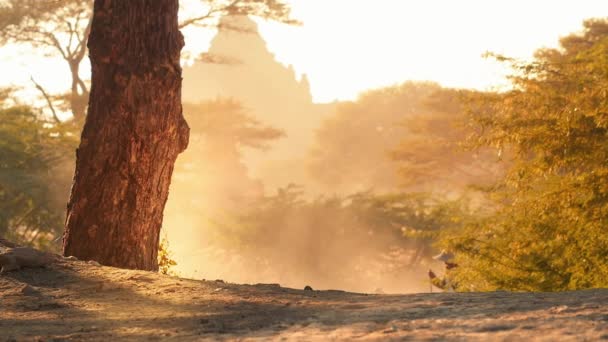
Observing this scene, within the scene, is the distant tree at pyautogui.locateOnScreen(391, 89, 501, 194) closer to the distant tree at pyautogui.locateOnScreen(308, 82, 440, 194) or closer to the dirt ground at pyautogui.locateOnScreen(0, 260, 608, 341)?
the distant tree at pyautogui.locateOnScreen(308, 82, 440, 194)

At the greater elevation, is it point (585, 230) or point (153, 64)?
point (153, 64)

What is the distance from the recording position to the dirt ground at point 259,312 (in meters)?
3.47

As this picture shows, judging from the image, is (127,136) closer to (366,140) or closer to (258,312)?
(258,312)

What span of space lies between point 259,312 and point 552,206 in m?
5.74

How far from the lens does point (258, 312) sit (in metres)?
4.29

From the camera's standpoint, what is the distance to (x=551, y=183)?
9789 millimetres

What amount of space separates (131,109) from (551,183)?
5.69m

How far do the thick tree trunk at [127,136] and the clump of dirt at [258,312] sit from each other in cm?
114

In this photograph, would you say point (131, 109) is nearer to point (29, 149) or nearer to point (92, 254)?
point (92, 254)

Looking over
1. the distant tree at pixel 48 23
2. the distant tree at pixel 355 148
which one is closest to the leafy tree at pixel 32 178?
the distant tree at pixel 48 23

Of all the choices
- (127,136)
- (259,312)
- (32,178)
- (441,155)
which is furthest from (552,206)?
(441,155)

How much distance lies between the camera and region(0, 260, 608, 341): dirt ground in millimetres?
3467

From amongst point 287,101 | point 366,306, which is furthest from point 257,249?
point 287,101

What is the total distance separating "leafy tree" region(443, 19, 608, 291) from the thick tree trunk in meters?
4.43
